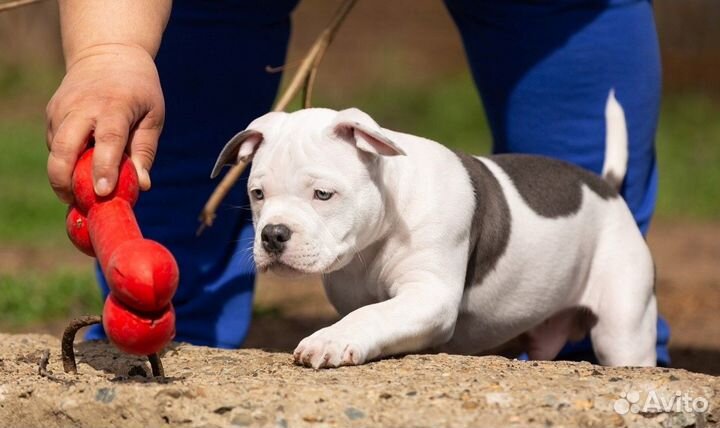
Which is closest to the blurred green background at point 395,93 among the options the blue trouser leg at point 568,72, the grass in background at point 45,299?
the grass in background at point 45,299

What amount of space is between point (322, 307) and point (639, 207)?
194 cm

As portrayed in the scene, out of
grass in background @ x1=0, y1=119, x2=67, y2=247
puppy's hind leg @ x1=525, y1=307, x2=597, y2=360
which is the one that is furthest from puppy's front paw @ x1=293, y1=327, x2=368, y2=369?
grass in background @ x1=0, y1=119, x2=67, y2=247

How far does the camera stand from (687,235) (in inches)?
278

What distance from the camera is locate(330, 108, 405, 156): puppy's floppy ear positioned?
2.99m

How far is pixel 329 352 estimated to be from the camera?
273cm

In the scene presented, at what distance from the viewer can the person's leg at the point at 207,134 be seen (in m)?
3.89

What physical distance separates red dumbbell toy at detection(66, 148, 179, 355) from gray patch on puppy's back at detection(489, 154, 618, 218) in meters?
1.39

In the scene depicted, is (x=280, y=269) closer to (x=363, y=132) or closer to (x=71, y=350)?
(x=363, y=132)

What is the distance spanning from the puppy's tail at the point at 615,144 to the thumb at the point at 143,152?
1.74 meters

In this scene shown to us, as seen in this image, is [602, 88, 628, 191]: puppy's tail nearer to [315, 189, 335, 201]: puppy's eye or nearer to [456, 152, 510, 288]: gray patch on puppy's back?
[456, 152, 510, 288]: gray patch on puppy's back

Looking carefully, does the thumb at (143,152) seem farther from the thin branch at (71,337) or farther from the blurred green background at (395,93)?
the blurred green background at (395,93)

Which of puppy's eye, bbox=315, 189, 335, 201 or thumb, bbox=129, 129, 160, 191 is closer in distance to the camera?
thumb, bbox=129, 129, 160, 191

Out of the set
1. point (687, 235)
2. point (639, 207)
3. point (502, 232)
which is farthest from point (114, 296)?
point (687, 235)

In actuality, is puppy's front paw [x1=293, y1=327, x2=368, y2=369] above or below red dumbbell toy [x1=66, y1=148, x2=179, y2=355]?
below
